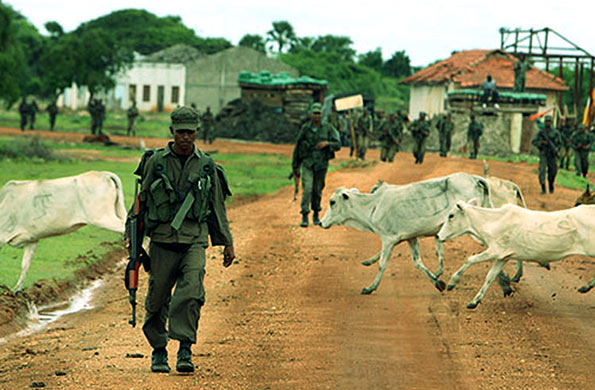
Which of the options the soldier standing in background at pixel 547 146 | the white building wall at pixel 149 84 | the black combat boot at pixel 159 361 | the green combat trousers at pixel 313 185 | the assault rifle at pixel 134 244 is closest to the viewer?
the assault rifle at pixel 134 244

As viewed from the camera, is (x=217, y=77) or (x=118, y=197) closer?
(x=118, y=197)

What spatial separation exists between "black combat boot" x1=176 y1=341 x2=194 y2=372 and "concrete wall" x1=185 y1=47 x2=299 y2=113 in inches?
2739

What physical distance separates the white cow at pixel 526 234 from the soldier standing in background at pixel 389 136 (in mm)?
21827

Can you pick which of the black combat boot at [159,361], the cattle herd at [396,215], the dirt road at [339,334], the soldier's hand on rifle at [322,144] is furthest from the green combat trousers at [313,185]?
the black combat boot at [159,361]

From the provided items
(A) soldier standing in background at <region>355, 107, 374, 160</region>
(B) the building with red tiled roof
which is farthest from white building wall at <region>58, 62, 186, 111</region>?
(A) soldier standing in background at <region>355, 107, 374, 160</region>

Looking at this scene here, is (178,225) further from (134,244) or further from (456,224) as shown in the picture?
(456,224)

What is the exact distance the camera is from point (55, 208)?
40.6ft

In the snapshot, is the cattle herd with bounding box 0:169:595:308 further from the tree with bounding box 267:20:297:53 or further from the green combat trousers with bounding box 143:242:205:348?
the tree with bounding box 267:20:297:53

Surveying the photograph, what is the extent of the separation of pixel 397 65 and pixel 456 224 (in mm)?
90824

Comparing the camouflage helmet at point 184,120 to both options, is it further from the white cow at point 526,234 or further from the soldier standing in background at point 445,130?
the soldier standing in background at point 445,130

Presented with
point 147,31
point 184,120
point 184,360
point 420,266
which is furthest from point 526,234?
point 147,31

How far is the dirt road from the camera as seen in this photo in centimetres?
754

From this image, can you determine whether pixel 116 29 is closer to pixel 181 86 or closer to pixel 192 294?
pixel 181 86

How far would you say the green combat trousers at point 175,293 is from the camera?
7242 mm
